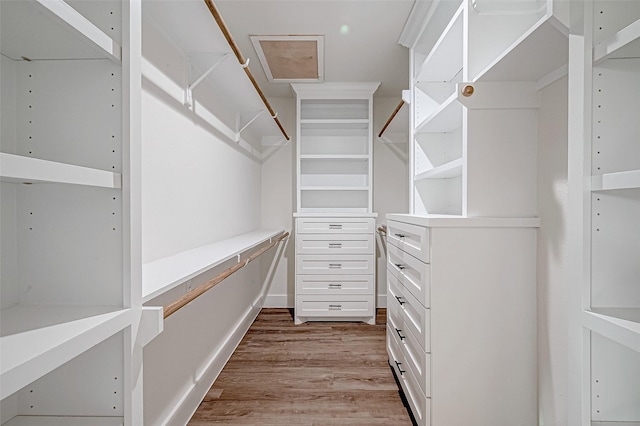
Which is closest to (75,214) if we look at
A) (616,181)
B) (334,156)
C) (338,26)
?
(616,181)

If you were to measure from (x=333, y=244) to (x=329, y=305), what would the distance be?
0.55 metres

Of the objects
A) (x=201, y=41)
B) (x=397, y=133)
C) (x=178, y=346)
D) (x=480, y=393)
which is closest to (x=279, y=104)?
(x=397, y=133)

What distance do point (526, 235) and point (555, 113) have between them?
19.4 inches

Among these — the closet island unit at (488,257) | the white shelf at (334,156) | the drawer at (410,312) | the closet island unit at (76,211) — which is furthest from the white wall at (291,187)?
the closet island unit at (76,211)

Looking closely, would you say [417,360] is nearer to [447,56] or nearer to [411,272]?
[411,272]

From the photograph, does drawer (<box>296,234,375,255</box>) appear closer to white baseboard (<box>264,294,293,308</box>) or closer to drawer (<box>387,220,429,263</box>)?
white baseboard (<box>264,294,293,308</box>)

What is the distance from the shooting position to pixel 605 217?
970 millimetres

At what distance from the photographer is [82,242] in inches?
35.1

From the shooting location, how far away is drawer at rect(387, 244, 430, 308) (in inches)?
64.9

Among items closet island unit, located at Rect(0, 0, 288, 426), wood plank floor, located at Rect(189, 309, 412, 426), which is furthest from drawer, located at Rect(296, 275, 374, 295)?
closet island unit, located at Rect(0, 0, 288, 426)

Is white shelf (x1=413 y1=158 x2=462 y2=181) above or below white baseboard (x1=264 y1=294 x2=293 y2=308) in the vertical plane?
above

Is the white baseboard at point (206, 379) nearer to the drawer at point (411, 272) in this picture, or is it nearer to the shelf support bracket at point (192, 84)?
the drawer at point (411, 272)

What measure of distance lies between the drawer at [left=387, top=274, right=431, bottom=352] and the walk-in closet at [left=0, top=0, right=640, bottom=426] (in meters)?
0.02

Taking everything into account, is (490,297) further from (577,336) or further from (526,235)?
(577,336)
